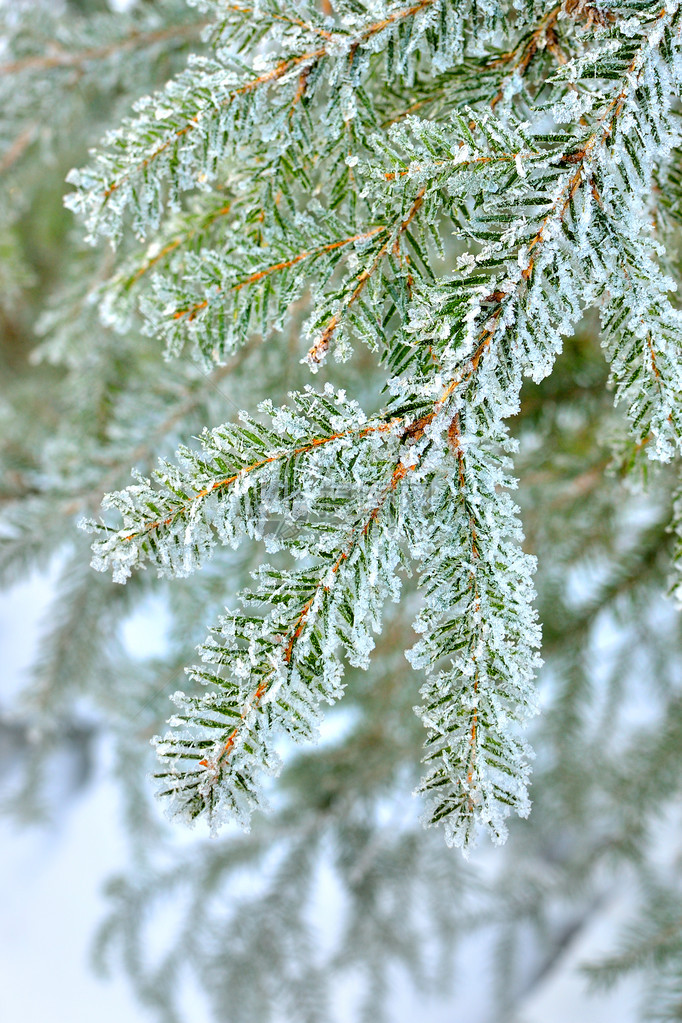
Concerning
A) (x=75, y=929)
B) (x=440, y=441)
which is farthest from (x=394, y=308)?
(x=75, y=929)

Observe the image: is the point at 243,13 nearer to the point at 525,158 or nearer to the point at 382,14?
the point at 382,14

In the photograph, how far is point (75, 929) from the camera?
86.9 inches

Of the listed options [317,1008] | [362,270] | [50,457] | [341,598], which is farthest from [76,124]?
[317,1008]

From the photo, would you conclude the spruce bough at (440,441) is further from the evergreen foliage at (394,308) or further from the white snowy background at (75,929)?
the white snowy background at (75,929)

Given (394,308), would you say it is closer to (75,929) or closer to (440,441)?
(440,441)

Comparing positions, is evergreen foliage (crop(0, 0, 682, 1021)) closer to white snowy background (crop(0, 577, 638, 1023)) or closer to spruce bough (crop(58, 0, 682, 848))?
spruce bough (crop(58, 0, 682, 848))

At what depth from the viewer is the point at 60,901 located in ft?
7.39

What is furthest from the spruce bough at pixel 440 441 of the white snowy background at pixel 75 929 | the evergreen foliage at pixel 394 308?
the white snowy background at pixel 75 929

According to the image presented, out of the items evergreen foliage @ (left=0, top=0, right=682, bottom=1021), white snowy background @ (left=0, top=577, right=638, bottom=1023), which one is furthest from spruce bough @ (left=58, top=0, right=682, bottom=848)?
white snowy background @ (left=0, top=577, right=638, bottom=1023)

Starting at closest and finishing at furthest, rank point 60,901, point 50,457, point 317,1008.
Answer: point 50,457 < point 317,1008 < point 60,901

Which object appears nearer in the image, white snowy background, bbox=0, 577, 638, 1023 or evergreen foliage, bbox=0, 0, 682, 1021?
evergreen foliage, bbox=0, 0, 682, 1021

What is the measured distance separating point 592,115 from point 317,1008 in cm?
150

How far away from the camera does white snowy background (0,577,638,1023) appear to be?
79.1 inches

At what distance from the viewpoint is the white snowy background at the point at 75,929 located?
6.59 ft
